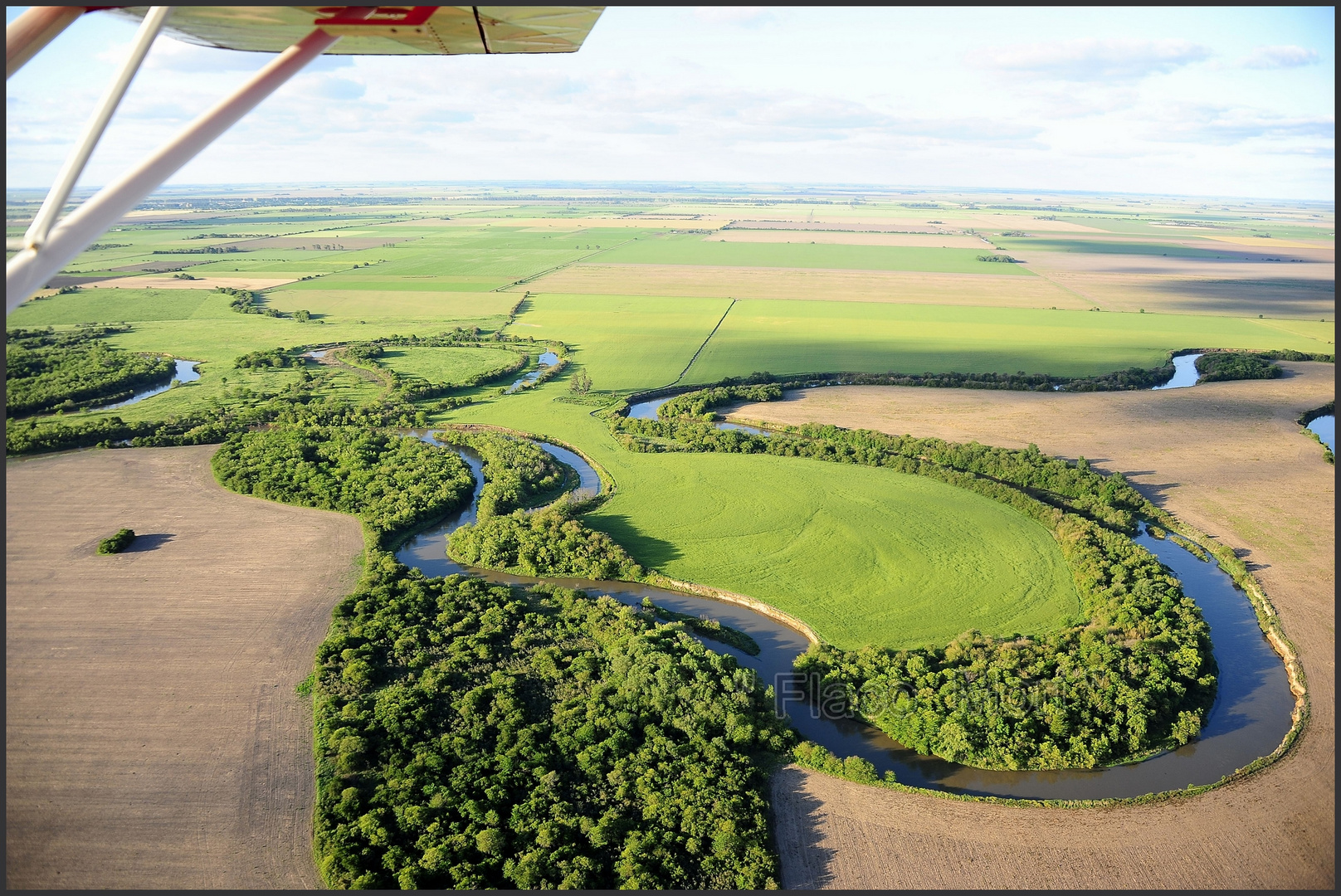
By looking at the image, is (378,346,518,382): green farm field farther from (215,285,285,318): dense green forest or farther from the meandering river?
the meandering river

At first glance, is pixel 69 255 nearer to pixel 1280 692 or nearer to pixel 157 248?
pixel 1280 692

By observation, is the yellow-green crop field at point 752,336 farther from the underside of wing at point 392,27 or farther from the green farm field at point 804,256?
the underside of wing at point 392,27

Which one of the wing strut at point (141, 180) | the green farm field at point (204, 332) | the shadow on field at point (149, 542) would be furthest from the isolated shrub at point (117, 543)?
the wing strut at point (141, 180)

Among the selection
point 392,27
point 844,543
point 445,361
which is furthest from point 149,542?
point 392,27

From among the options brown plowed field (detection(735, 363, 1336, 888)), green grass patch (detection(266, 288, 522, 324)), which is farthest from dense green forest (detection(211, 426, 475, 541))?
green grass patch (detection(266, 288, 522, 324))

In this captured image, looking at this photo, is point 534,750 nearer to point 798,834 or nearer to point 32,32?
point 798,834

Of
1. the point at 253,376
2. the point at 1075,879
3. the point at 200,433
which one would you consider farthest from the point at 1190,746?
the point at 253,376
